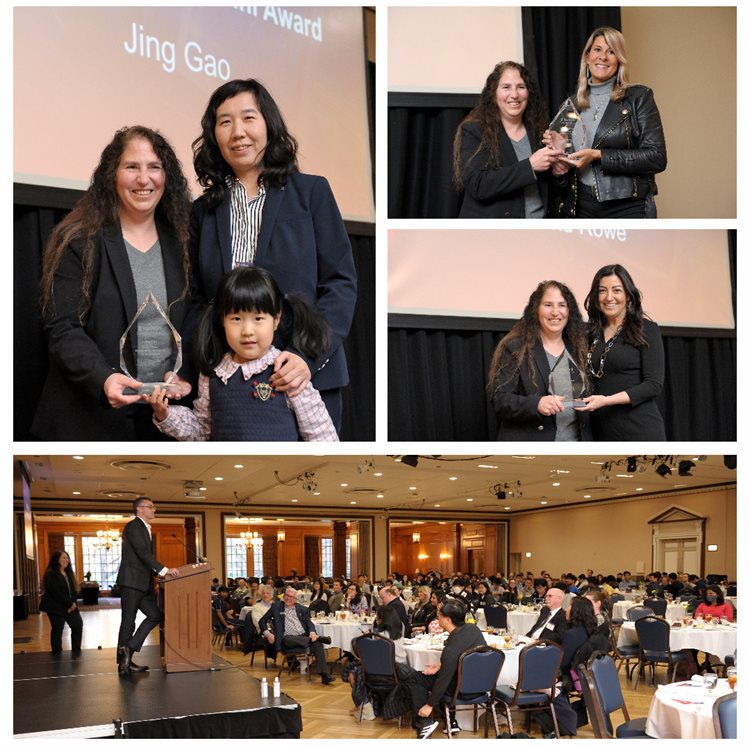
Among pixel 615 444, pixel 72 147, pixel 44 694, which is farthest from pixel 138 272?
pixel 44 694

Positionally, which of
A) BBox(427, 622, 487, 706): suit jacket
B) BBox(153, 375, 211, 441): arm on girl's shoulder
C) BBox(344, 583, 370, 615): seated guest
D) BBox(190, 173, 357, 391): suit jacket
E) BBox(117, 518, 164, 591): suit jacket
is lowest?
BBox(344, 583, 370, 615): seated guest

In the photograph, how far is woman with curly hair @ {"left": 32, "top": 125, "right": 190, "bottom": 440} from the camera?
11.4ft

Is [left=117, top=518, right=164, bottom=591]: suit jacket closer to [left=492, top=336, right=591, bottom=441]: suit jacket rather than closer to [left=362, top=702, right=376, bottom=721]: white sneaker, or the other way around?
[left=362, top=702, right=376, bottom=721]: white sneaker

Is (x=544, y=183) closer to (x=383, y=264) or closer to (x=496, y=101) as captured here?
(x=496, y=101)

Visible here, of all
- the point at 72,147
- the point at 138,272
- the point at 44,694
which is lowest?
the point at 44,694

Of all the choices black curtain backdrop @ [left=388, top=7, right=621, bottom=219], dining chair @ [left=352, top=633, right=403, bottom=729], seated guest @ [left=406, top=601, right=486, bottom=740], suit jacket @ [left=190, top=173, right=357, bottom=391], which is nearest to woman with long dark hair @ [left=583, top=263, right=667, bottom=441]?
black curtain backdrop @ [left=388, top=7, right=621, bottom=219]

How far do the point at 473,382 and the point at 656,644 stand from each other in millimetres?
5687

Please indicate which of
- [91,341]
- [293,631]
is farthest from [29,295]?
[293,631]

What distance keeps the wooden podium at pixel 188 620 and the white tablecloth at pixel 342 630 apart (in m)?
3.56

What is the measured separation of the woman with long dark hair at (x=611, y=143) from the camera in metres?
3.67

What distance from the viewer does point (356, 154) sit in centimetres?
379

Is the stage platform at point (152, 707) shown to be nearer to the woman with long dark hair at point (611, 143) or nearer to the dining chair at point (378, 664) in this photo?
the dining chair at point (378, 664)

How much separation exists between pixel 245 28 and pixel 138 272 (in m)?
1.23

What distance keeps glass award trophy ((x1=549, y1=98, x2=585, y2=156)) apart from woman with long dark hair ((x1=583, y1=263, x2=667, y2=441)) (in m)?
0.59
